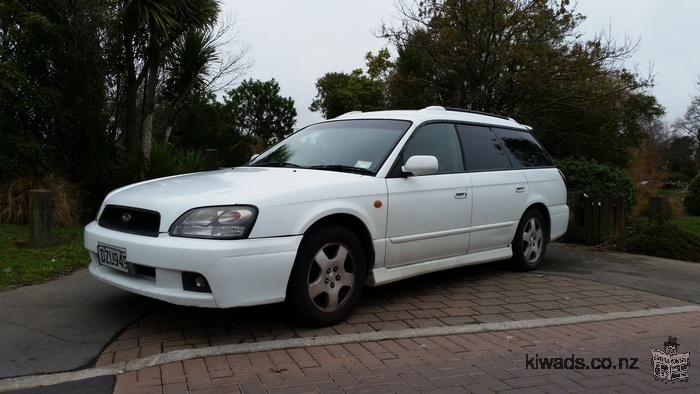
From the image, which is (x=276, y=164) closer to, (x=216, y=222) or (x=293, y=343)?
(x=216, y=222)

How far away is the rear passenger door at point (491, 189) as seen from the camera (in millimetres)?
5469

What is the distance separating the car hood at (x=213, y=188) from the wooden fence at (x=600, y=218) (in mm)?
5221

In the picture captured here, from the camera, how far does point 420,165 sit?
4543 mm

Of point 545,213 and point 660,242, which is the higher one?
point 545,213

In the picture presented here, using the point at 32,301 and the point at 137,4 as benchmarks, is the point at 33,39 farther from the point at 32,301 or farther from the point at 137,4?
the point at 32,301

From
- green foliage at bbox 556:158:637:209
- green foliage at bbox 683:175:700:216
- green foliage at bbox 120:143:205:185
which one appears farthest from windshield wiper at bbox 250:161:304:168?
green foliage at bbox 683:175:700:216

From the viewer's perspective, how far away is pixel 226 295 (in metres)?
3.60

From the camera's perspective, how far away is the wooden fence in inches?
327

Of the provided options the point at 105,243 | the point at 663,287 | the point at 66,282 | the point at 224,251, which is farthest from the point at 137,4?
the point at 663,287

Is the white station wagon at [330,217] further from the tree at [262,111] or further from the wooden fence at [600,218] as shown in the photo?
the tree at [262,111]

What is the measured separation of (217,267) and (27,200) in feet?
23.1

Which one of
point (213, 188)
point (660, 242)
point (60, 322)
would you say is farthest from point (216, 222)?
point (660, 242)

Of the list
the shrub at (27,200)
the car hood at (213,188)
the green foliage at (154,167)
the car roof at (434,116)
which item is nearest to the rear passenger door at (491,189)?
the car roof at (434,116)

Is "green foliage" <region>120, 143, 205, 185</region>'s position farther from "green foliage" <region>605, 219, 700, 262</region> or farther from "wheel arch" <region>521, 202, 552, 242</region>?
"green foliage" <region>605, 219, 700, 262</region>
